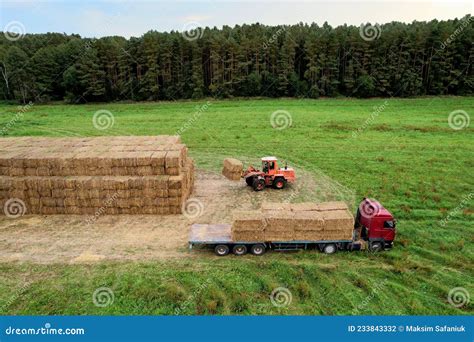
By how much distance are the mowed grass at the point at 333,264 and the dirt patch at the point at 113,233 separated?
80 centimetres

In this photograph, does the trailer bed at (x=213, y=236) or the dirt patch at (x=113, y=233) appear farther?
the dirt patch at (x=113, y=233)

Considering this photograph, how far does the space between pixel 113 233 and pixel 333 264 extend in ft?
32.0

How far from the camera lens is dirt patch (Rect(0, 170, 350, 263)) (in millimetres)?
15977

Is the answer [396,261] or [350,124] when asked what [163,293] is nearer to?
[396,261]

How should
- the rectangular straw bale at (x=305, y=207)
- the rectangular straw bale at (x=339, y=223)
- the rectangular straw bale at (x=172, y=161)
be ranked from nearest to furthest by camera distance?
1. the rectangular straw bale at (x=339, y=223)
2. the rectangular straw bale at (x=305, y=207)
3. the rectangular straw bale at (x=172, y=161)

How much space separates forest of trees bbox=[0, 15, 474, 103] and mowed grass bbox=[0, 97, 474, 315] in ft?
76.7

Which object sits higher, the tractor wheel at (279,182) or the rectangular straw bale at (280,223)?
the rectangular straw bale at (280,223)

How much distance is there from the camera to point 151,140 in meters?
24.1

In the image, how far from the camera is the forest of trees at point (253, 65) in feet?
193

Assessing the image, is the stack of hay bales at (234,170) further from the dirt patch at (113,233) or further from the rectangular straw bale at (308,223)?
the rectangular straw bale at (308,223)

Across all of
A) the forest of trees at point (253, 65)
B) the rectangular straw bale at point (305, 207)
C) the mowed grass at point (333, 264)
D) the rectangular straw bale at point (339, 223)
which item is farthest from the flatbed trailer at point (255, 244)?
the forest of trees at point (253, 65)

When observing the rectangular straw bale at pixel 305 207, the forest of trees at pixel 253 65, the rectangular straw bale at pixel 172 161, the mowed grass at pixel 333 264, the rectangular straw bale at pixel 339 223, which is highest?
the forest of trees at pixel 253 65

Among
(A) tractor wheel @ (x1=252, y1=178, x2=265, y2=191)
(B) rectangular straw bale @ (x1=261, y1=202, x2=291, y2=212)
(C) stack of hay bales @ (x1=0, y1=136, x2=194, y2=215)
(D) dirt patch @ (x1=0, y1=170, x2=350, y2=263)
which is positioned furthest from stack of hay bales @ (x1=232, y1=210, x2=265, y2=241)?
(A) tractor wheel @ (x1=252, y1=178, x2=265, y2=191)

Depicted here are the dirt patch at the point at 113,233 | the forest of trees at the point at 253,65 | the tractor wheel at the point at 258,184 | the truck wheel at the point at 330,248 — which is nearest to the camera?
the truck wheel at the point at 330,248
